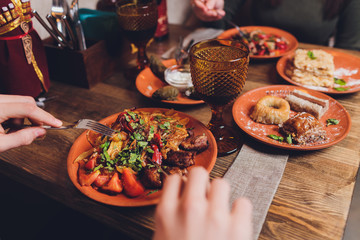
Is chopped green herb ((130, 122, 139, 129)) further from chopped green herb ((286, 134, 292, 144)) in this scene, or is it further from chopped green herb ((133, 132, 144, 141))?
chopped green herb ((286, 134, 292, 144))

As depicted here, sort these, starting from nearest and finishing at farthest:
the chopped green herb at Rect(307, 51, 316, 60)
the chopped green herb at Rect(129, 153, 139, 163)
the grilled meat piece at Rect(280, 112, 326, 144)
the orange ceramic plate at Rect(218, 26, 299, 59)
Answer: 1. the chopped green herb at Rect(129, 153, 139, 163)
2. the grilled meat piece at Rect(280, 112, 326, 144)
3. the chopped green herb at Rect(307, 51, 316, 60)
4. the orange ceramic plate at Rect(218, 26, 299, 59)

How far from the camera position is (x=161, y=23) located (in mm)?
2254

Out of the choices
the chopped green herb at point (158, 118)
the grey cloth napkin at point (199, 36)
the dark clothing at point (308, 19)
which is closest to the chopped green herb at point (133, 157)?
the chopped green herb at point (158, 118)

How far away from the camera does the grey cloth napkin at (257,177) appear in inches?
37.0

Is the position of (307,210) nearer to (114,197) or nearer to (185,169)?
(185,169)

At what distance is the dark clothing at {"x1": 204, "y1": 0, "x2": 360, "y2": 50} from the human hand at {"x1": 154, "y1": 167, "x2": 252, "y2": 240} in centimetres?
250

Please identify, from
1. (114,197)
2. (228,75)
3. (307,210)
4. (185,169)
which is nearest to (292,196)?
(307,210)

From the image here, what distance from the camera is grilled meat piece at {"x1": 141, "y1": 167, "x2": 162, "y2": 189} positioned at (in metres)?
0.96

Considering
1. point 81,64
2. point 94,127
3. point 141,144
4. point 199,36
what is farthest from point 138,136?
point 199,36

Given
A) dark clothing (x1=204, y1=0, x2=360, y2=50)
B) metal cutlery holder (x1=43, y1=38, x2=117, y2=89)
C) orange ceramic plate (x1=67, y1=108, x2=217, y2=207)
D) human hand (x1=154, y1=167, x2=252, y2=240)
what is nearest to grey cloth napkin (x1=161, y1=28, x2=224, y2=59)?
metal cutlery holder (x1=43, y1=38, x2=117, y2=89)

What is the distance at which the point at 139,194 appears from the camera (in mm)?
960

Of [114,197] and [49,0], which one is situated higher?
[49,0]

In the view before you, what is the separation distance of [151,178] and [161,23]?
1629mm

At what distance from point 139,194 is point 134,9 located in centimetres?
125
